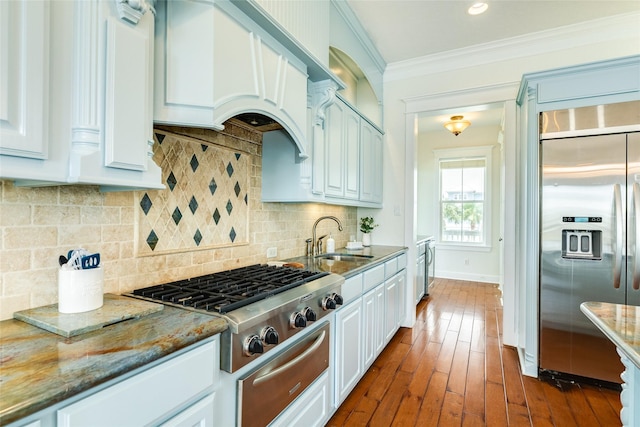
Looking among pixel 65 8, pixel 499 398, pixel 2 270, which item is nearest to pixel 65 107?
pixel 65 8

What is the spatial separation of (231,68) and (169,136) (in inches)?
19.1

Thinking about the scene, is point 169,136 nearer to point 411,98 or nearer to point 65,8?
point 65,8

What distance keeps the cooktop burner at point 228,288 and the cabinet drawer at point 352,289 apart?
21 cm

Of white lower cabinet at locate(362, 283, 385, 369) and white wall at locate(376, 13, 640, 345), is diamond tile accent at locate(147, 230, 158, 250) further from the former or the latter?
white wall at locate(376, 13, 640, 345)

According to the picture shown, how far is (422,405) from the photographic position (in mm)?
2148

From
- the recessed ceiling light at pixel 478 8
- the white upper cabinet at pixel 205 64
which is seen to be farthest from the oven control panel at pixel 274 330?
the recessed ceiling light at pixel 478 8

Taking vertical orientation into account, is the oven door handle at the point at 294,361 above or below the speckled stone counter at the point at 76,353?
below

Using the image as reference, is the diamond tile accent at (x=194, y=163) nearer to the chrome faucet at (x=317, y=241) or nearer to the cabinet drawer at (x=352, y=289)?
the cabinet drawer at (x=352, y=289)

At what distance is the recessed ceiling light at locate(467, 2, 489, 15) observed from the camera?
2.62 m

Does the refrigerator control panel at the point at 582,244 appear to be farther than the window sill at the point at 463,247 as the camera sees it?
No

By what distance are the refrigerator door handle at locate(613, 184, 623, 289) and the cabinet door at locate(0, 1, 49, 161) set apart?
10.6 feet

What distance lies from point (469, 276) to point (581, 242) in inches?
151

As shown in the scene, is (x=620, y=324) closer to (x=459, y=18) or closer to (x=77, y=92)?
(x=77, y=92)

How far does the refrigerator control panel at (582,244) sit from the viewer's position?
2.35 metres
